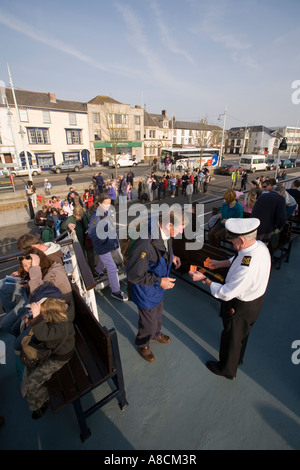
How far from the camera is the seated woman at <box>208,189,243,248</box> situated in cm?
449

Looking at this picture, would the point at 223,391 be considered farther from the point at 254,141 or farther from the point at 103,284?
the point at 254,141

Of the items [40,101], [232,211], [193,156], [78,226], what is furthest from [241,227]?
[40,101]

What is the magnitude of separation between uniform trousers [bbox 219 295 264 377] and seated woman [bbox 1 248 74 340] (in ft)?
5.47

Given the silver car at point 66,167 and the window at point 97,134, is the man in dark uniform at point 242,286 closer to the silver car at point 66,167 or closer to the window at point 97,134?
the silver car at point 66,167

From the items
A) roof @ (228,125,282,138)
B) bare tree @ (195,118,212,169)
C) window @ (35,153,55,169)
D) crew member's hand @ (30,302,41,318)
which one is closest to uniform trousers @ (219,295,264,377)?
crew member's hand @ (30,302,41,318)

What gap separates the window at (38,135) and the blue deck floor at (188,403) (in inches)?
1540

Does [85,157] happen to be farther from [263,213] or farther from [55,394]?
[55,394]

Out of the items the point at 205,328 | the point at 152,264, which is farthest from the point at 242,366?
the point at 152,264

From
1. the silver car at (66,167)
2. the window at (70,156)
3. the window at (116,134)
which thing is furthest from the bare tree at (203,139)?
the window at (70,156)

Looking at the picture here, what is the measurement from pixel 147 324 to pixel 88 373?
866mm

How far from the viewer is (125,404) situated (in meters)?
2.29

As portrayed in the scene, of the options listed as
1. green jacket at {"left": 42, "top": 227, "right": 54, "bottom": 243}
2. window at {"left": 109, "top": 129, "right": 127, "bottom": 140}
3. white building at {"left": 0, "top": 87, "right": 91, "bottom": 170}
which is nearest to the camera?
green jacket at {"left": 42, "top": 227, "right": 54, "bottom": 243}

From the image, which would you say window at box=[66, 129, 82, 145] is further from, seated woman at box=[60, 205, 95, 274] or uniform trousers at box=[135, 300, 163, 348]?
uniform trousers at box=[135, 300, 163, 348]
